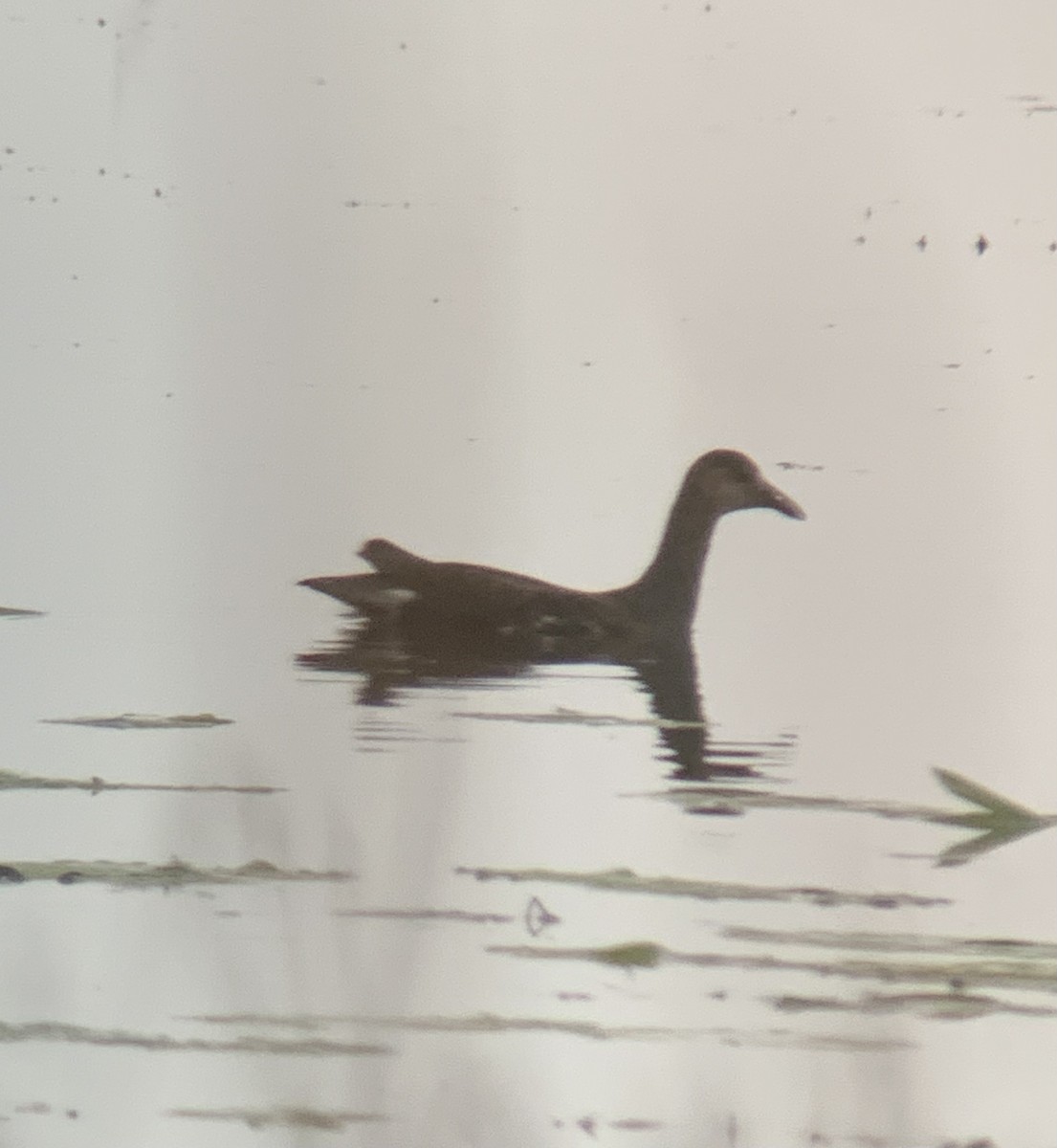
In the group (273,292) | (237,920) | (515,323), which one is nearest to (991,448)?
(515,323)

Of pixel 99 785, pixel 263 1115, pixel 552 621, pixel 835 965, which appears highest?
pixel 552 621

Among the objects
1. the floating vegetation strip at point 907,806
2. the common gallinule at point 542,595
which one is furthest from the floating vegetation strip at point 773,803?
the common gallinule at point 542,595

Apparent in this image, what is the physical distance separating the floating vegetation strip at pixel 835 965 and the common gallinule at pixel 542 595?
21 cm

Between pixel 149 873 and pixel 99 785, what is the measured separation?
73mm

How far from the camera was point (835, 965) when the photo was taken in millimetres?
945

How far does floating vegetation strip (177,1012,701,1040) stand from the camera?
941 millimetres

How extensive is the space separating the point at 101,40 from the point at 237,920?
0.64m

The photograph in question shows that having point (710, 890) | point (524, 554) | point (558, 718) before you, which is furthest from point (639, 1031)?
point (524, 554)

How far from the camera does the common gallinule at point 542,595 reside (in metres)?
0.96

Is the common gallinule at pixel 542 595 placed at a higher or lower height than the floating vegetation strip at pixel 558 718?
higher

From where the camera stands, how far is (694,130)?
982 millimetres

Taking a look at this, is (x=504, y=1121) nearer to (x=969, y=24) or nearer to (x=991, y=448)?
(x=991, y=448)

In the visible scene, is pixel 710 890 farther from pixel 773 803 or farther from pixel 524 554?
pixel 524 554

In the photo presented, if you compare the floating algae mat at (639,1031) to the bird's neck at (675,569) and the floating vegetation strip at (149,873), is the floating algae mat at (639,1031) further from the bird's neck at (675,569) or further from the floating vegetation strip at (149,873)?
the bird's neck at (675,569)
